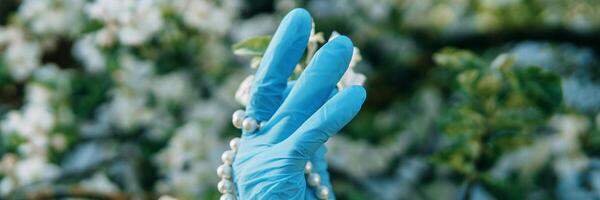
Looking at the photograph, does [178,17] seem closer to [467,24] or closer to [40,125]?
[40,125]

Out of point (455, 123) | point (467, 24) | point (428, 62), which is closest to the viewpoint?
point (455, 123)

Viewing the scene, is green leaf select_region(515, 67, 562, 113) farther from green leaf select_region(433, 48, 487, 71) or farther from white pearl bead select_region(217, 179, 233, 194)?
white pearl bead select_region(217, 179, 233, 194)

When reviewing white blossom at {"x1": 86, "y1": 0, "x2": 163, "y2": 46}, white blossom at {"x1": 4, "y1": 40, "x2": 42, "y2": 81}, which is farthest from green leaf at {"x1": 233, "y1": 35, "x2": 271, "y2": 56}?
white blossom at {"x1": 4, "y1": 40, "x2": 42, "y2": 81}

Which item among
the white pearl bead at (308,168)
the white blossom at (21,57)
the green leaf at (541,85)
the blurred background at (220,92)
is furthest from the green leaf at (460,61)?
the white blossom at (21,57)

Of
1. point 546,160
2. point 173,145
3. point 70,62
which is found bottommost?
point 546,160

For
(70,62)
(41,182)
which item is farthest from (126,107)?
(70,62)

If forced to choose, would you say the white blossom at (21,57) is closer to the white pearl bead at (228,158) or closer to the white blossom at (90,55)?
the white blossom at (90,55)

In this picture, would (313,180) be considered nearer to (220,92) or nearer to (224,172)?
(224,172)

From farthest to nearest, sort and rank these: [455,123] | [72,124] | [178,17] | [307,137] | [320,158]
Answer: [72,124] → [178,17] → [455,123] → [320,158] → [307,137]
